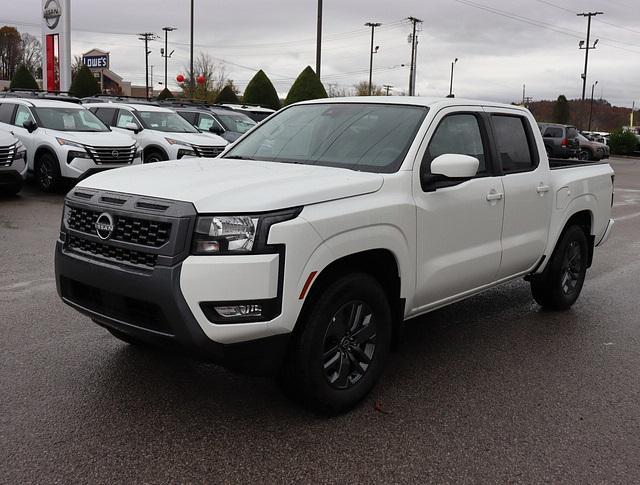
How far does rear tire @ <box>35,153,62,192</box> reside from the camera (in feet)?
44.3

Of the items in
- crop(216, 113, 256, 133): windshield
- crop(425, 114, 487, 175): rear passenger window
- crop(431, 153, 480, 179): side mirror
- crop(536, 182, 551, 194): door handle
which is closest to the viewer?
crop(431, 153, 480, 179): side mirror

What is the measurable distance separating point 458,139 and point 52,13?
3095 centimetres

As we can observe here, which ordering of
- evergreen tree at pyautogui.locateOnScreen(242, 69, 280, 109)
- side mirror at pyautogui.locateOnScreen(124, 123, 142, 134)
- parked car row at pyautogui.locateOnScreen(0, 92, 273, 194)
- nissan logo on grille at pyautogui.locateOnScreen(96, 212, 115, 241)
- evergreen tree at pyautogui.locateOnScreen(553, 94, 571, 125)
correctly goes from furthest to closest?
evergreen tree at pyautogui.locateOnScreen(553, 94, 571, 125), evergreen tree at pyautogui.locateOnScreen(242, 69, 280, 109), side mirror at pyautogui.locateOnScreen(124, 123, 142, 134), parked car row at pyautogui.locateOnScreen(0, 92, 273, 194), nissan logo on grille at pyautogui.locateOnScreen(96, 212, 115, 241)

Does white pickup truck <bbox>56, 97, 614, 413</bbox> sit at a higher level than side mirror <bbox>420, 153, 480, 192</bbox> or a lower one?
lower

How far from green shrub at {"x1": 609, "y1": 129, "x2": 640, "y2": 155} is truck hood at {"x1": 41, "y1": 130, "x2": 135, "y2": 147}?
126ft

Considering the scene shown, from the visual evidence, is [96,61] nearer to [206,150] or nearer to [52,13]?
[52,13]

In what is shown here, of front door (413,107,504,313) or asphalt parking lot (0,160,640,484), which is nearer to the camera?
asphalt parking lot (0,160,640,484)

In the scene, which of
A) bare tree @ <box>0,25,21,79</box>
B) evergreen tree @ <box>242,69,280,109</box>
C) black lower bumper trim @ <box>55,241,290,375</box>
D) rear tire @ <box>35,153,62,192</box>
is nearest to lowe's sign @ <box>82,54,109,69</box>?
evergreen tree @ <box>242,69,280,109</box>

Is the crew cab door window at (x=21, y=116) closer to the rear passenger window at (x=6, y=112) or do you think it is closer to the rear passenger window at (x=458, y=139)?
the rear passenger window at (x=6, y=112)

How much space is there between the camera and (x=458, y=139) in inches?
195

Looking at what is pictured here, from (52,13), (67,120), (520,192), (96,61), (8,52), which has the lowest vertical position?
(520,192)

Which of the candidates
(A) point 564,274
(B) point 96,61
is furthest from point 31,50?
(A) point 564,274

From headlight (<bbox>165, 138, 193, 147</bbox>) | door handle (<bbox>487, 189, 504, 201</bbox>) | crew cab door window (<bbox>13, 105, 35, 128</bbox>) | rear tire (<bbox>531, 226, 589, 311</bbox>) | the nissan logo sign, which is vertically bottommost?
rear tire (<bbox>531, 226, 589, 311</bbox>)

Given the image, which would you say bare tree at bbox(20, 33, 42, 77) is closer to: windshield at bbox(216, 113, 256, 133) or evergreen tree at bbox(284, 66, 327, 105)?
evergreen tree at bbox(284, 66, 327, 105)
